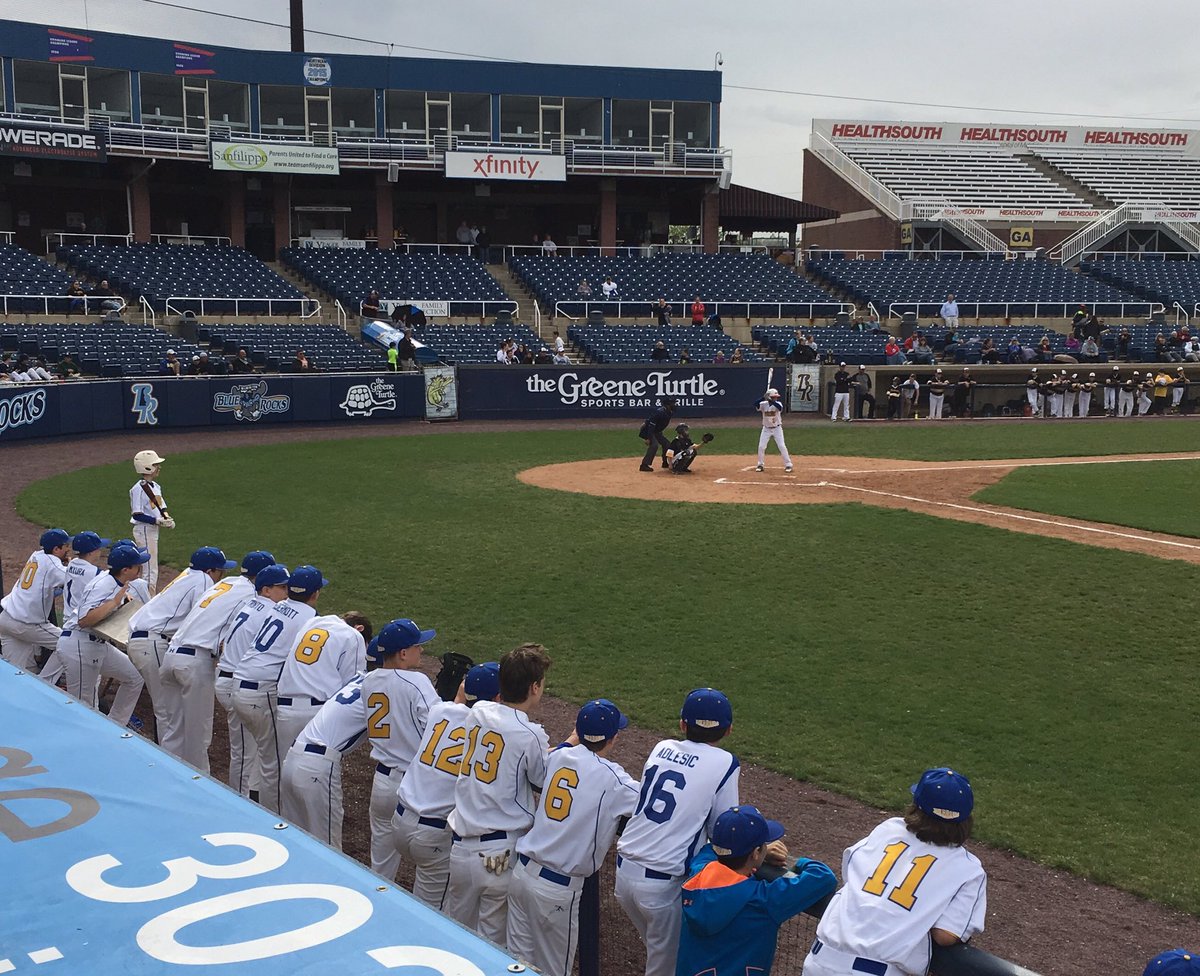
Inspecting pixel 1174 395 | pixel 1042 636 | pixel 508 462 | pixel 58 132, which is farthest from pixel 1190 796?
pixel 58 132

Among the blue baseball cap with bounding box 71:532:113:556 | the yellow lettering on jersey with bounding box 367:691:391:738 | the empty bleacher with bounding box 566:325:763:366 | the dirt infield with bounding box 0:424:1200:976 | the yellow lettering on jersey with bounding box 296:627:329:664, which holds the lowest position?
the dirt infield with bounding box 0:424:1200:976

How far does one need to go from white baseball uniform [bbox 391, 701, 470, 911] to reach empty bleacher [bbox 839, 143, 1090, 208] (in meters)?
52.9

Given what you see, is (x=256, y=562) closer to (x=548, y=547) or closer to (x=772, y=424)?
(x=548, y=547)

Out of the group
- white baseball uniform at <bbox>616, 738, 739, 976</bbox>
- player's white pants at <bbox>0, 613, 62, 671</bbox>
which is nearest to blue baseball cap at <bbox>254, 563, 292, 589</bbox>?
player's white pants at <bbox>0, 613, 62, 671</bbox>

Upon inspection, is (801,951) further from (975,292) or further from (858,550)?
(975,292)

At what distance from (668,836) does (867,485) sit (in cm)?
1594

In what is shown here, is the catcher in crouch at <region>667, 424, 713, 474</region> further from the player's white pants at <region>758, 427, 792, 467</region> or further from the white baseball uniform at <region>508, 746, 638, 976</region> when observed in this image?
the white baseball uniform at <region>508, 746, 638, 976</region>

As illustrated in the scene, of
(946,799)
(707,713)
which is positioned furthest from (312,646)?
(946,799)

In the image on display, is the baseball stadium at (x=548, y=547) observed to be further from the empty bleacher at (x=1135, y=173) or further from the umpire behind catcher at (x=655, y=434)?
the empty bleacher at (x=1135, y=173)

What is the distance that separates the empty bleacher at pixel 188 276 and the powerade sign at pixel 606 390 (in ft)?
28.8

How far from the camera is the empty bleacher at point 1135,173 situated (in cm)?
5698

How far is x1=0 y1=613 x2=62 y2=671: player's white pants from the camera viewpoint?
8.64m

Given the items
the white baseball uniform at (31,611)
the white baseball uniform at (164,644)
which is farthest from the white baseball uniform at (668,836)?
the white baseball uniform at (31,611)

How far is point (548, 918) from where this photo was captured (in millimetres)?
4711
